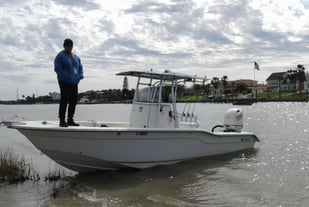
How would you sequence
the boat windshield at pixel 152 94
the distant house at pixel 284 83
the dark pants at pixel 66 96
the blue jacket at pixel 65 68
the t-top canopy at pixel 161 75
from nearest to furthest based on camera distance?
1. the blue jacket at pixel 65 68
2. the dark pants at pixel 66 96
3. the t-top canopy at pixel 161 75
4. the boat windshield at pixel 152 94
5. the distant house at pixel 284 83

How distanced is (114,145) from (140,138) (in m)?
0.74

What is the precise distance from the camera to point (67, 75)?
1027 centimetres

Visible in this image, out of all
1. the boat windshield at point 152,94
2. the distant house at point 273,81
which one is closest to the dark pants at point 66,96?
the boat windshield at point 152,94

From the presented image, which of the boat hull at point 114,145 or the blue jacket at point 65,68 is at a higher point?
the blue jacket at point 65,68

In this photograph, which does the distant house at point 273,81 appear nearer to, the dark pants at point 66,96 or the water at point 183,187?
the water at point 183,187

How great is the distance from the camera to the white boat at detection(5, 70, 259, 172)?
1032 cm

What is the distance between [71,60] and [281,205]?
19.7 ft

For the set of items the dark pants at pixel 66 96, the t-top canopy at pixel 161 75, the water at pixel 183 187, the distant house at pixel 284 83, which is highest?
the distant house at pixel 284 83

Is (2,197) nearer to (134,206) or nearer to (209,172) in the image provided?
(134,206)

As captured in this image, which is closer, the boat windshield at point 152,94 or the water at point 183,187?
the water at point 183,187

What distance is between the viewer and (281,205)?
870 centimetres

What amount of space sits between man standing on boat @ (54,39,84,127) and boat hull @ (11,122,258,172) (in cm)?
52

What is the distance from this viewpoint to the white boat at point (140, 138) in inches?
406

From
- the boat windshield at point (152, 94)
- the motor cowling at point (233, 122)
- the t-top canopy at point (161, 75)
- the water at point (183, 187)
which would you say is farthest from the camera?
the motor cowling at point (233, 122)
